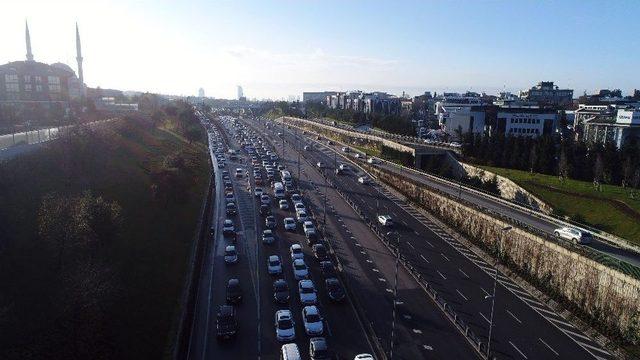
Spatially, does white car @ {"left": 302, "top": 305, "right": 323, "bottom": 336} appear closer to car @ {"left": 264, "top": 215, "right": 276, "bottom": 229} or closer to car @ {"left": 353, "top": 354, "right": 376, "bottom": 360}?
car @ {"left": 353, "top": 354, "right": 376, "bottom": 360}

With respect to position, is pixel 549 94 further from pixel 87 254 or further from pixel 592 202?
pixel 87 254

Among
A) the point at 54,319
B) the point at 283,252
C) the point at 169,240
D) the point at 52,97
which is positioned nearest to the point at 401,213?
the point at 283,252

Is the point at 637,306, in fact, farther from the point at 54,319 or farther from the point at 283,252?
the point at 54,319

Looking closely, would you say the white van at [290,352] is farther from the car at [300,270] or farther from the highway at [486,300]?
the highway at [486,300]

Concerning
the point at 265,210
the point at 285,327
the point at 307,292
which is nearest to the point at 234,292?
the point at 307,292

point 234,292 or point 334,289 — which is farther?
point 334,289

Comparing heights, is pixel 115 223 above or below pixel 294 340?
above
